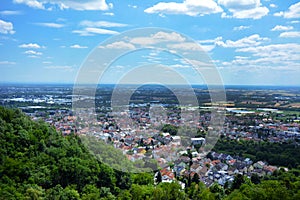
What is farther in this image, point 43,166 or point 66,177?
point 66,177

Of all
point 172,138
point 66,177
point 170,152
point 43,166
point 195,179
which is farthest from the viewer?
point 195,179

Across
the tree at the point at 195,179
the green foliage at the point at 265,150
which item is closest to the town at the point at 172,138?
the tree at the point at 195,179

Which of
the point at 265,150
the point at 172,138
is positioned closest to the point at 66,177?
the point at 172,138

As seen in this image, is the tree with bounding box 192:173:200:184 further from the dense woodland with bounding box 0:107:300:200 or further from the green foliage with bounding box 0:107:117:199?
the green foliage with bounding box 0:107:117:199

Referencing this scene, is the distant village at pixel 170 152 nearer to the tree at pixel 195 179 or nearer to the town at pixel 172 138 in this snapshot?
the town at pixel 172 138

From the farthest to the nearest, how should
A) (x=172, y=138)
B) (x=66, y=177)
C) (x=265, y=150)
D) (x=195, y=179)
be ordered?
(x=265, y=150), (x=195, y=179), (x=172, y=138), (x=66, y=177)

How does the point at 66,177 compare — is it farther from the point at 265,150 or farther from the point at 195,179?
the point at 265,150

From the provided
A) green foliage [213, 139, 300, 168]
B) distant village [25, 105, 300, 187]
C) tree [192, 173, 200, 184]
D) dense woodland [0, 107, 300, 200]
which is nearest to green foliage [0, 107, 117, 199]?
dense woodland [0, 107, 300, 200]

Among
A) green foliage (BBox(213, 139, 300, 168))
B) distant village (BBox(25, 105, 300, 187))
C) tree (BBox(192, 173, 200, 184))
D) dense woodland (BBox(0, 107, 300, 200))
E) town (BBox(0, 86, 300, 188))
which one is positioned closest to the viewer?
dense woodland (BBox(0, 107, 300, 200))

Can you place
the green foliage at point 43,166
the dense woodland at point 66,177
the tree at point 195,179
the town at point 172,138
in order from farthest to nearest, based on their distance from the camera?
the tree at point 195,179 < the town at point 172,138 < the green foliage at point 43,166 < the dense woodland at point 66,177

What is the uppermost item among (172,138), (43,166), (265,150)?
(172,138)
